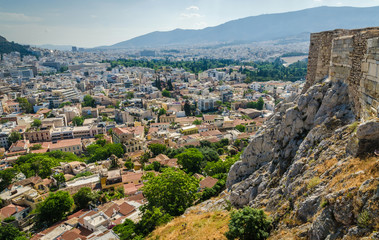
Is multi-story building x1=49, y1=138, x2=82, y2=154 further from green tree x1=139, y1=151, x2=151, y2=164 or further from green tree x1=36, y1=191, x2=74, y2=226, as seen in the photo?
green tree x1=36, y1=191, x2=74, y2=226

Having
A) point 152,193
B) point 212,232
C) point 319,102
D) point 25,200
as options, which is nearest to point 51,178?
point 25,200

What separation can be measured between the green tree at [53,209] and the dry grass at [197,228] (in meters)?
14.5

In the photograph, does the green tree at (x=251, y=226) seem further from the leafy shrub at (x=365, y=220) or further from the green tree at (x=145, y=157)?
the green tree at (x=145, y=157)

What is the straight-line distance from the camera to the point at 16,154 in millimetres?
39875

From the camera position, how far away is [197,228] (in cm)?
1149


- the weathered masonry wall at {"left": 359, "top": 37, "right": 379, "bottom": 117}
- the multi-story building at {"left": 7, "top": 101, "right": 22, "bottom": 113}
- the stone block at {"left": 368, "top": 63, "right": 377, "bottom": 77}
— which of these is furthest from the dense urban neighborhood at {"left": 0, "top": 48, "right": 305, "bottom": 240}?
the stone block at {"left": 368, "top": 63, "right": 377, "bottom": 77}

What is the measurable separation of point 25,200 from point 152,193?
18256mm

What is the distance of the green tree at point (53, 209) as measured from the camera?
23.8 meters

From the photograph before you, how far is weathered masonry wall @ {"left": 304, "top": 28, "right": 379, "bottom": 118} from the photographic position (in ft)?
23.7

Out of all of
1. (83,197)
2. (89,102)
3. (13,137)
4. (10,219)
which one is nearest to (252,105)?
(89,102)

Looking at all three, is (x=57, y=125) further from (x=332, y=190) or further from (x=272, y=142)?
(x=332, y=190)

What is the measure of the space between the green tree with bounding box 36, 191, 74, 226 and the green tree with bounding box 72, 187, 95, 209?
1086 mm

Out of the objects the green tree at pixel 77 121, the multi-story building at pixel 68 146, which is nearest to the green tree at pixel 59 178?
the multi-story building at pixel 68 146

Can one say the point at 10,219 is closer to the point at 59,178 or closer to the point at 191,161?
the point at 59,178
